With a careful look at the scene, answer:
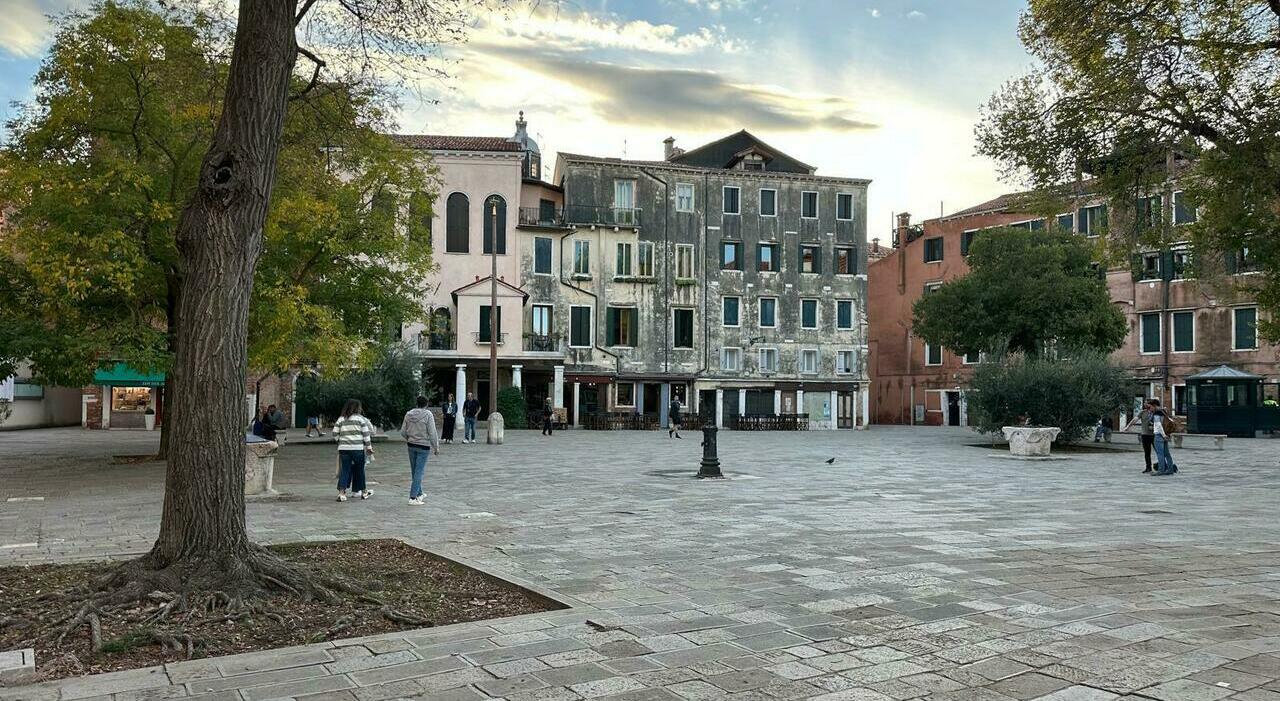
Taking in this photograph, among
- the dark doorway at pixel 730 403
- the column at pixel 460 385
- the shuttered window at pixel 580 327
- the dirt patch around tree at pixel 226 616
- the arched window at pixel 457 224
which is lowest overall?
the dirt patch around tree at pixel 226 616

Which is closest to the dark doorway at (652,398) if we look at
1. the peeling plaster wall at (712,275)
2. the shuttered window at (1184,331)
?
the peeling plaster wall at (712,275)

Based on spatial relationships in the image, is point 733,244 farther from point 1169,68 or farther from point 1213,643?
point 1213,643

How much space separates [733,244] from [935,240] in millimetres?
12839

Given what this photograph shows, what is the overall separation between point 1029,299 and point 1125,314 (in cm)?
1071

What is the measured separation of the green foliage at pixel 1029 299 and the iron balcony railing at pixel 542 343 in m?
17.0

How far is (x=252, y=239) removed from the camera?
263 inches

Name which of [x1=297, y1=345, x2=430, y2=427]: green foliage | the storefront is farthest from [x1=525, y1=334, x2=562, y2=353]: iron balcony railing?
the storefront

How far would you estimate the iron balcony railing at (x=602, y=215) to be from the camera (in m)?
46.2

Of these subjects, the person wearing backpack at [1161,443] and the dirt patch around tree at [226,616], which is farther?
the person wearing backpack at [1161,443]

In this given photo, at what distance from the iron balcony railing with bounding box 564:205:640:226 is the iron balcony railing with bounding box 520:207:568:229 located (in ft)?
1.62

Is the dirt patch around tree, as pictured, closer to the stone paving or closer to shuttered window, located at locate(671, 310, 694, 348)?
the stone paving

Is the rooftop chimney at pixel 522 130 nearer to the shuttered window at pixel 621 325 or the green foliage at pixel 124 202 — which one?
the shuttered window at pixel 621 325

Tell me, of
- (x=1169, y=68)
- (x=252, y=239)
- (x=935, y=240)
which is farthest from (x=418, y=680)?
(x=935, y=240)

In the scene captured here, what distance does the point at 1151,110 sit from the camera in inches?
587
